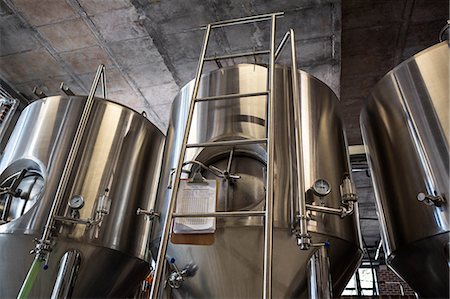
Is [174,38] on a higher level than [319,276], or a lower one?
higher

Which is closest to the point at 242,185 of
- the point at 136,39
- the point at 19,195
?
the point at 19,195

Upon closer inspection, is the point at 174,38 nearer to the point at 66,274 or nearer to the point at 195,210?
the point at 66,274

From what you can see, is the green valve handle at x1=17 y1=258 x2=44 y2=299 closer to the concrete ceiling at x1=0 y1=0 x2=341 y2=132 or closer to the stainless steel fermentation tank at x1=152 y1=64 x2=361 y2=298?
the stainless steel fermentation tank at x1=152 y1=64 x2=361 y2=298

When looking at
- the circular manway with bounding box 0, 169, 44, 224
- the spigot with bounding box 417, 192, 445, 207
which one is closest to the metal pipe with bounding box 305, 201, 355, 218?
the spigot with bounding box 417, 192, 445, 207

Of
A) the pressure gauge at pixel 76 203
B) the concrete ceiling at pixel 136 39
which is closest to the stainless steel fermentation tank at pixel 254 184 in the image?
the pressure gauge at pixel 76 203

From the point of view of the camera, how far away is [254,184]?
1924 mm

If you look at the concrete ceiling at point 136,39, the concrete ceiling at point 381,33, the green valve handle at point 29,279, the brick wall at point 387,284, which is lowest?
the green valve handle at point 29,279

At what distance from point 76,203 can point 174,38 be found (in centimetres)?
230

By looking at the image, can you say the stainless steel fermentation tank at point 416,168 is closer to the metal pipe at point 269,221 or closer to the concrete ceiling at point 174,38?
the metal pipe at point 269,221

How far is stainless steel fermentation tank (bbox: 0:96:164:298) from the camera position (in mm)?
2324

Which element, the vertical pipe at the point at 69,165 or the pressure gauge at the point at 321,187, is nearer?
the pressure gauge at the point at 321,187

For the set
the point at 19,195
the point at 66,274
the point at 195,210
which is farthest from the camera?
the point at 19,195

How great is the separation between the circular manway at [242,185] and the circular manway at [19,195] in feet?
4.00

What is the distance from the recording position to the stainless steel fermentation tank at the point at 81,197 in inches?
91.5
